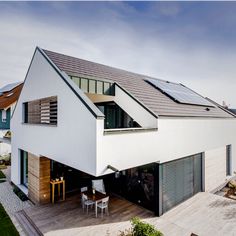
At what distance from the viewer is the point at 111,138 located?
22.9 ft

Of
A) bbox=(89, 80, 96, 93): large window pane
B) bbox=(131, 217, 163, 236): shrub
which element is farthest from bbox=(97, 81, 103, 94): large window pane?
bbox=(131, 217, 163, 236): shrub

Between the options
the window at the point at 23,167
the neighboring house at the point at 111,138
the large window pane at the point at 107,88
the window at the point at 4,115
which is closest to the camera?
the neighboring house at the point at 111,138

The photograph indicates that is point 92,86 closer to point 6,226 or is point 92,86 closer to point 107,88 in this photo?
point 107,88

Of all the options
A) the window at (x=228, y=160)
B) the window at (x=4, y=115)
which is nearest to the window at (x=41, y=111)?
the window at (x=4, y=115)

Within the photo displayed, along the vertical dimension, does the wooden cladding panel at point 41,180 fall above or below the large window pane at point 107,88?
below

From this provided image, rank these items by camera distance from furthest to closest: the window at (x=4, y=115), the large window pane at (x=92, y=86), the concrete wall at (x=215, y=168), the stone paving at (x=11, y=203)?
1. the window at (x=4, y=115)
2. the concrete wall at (x=215, y=168)
3. the large window pane at (x=92, y=86)
4. the stone paving at (x=11, y=203)

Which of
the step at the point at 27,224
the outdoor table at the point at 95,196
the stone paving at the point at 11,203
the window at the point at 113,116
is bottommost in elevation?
the stone paving at the point at 11,203

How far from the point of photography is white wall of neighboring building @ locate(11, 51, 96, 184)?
6977mm

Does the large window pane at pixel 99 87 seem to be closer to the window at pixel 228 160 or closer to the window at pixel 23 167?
the window at pixel 23 167

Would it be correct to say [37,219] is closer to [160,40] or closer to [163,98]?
[163,98]

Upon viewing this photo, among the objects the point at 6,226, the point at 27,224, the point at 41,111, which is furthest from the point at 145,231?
the point at 41,111

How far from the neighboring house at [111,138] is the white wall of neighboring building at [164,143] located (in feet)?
0.12

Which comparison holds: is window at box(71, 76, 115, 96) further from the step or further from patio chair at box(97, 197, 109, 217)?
the step

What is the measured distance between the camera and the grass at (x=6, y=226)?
27.0 feet
